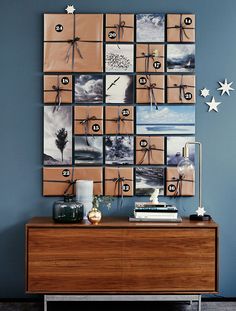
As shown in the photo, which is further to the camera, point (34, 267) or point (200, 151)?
point (200, 151)

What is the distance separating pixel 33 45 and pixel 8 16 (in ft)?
0.97

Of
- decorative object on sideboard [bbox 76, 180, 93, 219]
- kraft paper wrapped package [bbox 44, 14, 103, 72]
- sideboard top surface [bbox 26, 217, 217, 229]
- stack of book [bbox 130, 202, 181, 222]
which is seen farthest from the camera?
kraft paper wrapped package [bbox 44, 14, 103, 72]

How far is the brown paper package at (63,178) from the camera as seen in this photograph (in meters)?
3.93

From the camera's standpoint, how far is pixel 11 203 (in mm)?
3961

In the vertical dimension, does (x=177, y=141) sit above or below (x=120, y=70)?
below

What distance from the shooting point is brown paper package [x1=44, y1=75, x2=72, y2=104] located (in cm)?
393

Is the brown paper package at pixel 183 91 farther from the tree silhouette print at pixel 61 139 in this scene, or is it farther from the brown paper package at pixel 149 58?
the tree silhouette print at pixel 61 139

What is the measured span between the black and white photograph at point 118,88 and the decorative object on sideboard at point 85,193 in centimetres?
66

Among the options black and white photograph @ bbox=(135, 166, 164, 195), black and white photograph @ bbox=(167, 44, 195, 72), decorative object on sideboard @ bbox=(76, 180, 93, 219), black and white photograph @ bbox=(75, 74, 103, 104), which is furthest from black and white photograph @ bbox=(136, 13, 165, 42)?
decorative object on sideboard @ bbox=(76, 180, 93, 219)

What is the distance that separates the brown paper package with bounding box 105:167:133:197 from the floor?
0.86m

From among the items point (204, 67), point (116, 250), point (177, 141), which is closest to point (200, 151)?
point (177, 141)

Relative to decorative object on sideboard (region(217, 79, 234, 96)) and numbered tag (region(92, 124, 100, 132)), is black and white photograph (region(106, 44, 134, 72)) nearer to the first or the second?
numbered tag (region(92, 124, 100, 132))

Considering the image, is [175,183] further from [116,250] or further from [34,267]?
[34,267]

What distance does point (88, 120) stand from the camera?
3945 mm
